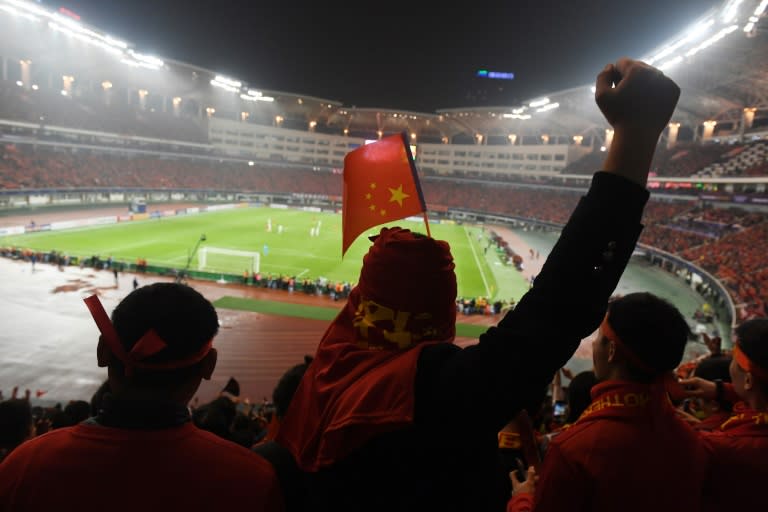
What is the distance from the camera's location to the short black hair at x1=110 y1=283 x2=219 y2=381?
1.67m

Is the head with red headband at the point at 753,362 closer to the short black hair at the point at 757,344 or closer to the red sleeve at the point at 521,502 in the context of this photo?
the short black hair at the point at 757,344

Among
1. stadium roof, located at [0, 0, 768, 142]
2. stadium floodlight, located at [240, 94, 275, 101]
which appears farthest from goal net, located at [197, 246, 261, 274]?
stadium floodlight, located at [240, 94, 275, 101]

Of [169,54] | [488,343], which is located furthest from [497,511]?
[169,54]

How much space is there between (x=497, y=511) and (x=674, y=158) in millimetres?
58958

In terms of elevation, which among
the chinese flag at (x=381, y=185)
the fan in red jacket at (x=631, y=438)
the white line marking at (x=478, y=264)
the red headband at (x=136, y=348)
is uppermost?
the chinese flag at (x=381, y=185)

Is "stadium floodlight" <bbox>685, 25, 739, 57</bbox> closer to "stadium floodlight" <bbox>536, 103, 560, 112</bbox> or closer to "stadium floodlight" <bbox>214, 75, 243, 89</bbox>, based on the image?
"stadium floodlight" <bbox>536, 103, 560, 112</bbox>

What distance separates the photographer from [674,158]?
5012cm

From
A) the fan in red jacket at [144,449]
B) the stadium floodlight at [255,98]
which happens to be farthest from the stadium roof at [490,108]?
the fan in red jacket at [144,449]

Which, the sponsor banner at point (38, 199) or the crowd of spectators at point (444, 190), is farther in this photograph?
the sponsor banner at point (38, 199)

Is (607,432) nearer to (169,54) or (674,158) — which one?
(674,158)

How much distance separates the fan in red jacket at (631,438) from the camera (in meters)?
2.01

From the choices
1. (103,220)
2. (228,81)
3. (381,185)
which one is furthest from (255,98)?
(381,185)

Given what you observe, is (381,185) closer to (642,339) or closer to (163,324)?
(163,324)

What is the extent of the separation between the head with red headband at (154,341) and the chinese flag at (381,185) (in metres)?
0.81
